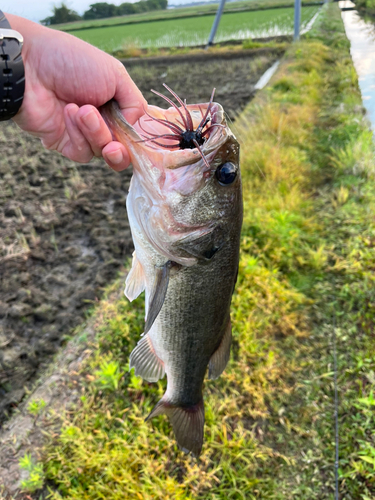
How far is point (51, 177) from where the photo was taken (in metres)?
6.15

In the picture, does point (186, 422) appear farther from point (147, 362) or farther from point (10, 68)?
point (10, 68)

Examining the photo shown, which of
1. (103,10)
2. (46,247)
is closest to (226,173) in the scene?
(46,247)

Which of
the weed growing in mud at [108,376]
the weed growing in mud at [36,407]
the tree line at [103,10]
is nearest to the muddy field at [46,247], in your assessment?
the weed growing in mud at [36,407]

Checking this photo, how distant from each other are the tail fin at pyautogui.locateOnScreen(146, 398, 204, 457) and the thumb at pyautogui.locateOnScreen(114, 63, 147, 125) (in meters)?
1.55

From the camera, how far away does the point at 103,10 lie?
3881 centimetres

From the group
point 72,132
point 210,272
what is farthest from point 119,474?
point 72,132

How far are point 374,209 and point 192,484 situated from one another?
155 inches

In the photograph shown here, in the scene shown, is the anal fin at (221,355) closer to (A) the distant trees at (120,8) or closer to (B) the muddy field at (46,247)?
(B) the muddy field at (46,247)

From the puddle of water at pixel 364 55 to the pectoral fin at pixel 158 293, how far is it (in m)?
7.83

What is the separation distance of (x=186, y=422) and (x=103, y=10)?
47469 millimetres

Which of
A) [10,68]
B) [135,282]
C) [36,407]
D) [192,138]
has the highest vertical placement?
[10,68]

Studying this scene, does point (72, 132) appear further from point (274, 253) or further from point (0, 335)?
point (274, 253)

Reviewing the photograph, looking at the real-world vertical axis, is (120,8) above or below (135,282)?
above

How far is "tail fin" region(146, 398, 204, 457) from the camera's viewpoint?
1.90 metres
